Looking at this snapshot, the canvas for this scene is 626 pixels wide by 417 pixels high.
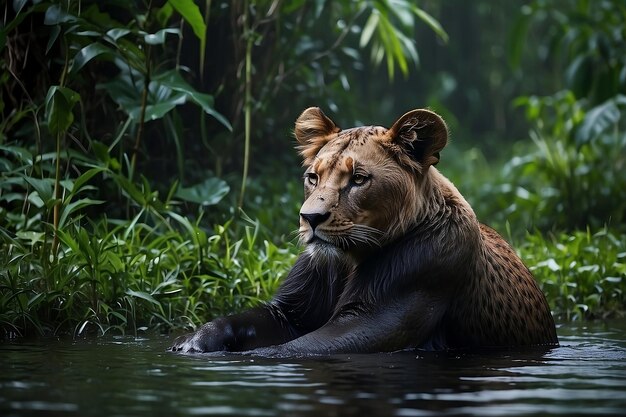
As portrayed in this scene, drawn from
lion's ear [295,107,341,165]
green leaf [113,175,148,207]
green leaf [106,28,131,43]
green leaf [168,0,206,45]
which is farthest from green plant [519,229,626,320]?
green leaf [106,28,131,43]

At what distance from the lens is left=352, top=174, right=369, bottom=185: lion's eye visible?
5.36 m

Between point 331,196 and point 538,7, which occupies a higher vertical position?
point 538,7

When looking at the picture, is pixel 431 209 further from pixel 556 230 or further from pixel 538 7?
pixel 538 7

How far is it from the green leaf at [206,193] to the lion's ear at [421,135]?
2026mm

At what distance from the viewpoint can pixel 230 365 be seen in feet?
15.4

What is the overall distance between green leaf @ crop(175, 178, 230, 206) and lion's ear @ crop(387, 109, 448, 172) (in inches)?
79.8

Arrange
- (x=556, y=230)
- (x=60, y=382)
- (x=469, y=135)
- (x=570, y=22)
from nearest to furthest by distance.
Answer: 1. (x=60, y=382)
2. (x=556, y=230)
3. (x=570, y=22)
4. (x=469, y=135)

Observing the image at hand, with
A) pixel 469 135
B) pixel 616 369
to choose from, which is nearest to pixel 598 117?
pixel 616 369

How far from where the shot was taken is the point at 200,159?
29.4ft

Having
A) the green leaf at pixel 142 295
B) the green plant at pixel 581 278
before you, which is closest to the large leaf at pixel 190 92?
the green leaf at pixel 142 295

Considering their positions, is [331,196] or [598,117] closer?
[331,196]

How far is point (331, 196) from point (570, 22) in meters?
6.25

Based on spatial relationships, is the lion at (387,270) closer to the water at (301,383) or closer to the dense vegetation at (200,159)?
the water at (301,383)

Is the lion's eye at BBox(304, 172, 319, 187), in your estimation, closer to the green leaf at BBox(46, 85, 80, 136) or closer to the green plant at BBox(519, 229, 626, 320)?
the green leaf at BBox(46, 85, 80, 136)
